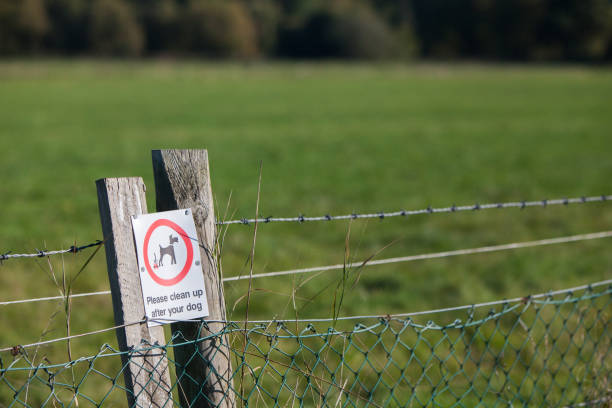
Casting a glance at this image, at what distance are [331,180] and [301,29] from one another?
306 feet

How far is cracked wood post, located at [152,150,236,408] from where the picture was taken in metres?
2.12

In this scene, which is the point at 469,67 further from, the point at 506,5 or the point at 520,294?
the point at 520,294

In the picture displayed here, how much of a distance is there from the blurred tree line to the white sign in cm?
8732

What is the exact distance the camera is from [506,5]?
101250 mm

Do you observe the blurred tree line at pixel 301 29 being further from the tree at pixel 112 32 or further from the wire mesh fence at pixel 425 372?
the wire mesh fence at pixel 425 372

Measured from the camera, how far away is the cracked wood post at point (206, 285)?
2115mm

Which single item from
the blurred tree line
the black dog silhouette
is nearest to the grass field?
the black dog silhouette

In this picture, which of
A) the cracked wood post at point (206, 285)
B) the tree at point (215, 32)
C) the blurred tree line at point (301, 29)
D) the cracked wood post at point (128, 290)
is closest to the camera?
the cracked wood post at point (128, 290)

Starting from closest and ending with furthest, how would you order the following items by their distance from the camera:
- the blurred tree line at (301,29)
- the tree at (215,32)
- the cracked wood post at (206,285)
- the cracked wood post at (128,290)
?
the cracked wood post at (128,290), the cracked wood post at (206,285), the blurred tree line at (301,29), the tree at (215,32)

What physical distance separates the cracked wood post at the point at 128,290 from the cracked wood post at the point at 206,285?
0.12 metres

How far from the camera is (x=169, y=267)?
81.5 inches

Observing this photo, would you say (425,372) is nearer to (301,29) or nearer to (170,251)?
(170,251)

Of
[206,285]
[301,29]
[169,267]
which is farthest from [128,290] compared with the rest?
[301,29]

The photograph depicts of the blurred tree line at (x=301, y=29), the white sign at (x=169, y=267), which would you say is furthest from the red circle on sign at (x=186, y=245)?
the blurred tree line at (x=301, y=29)
